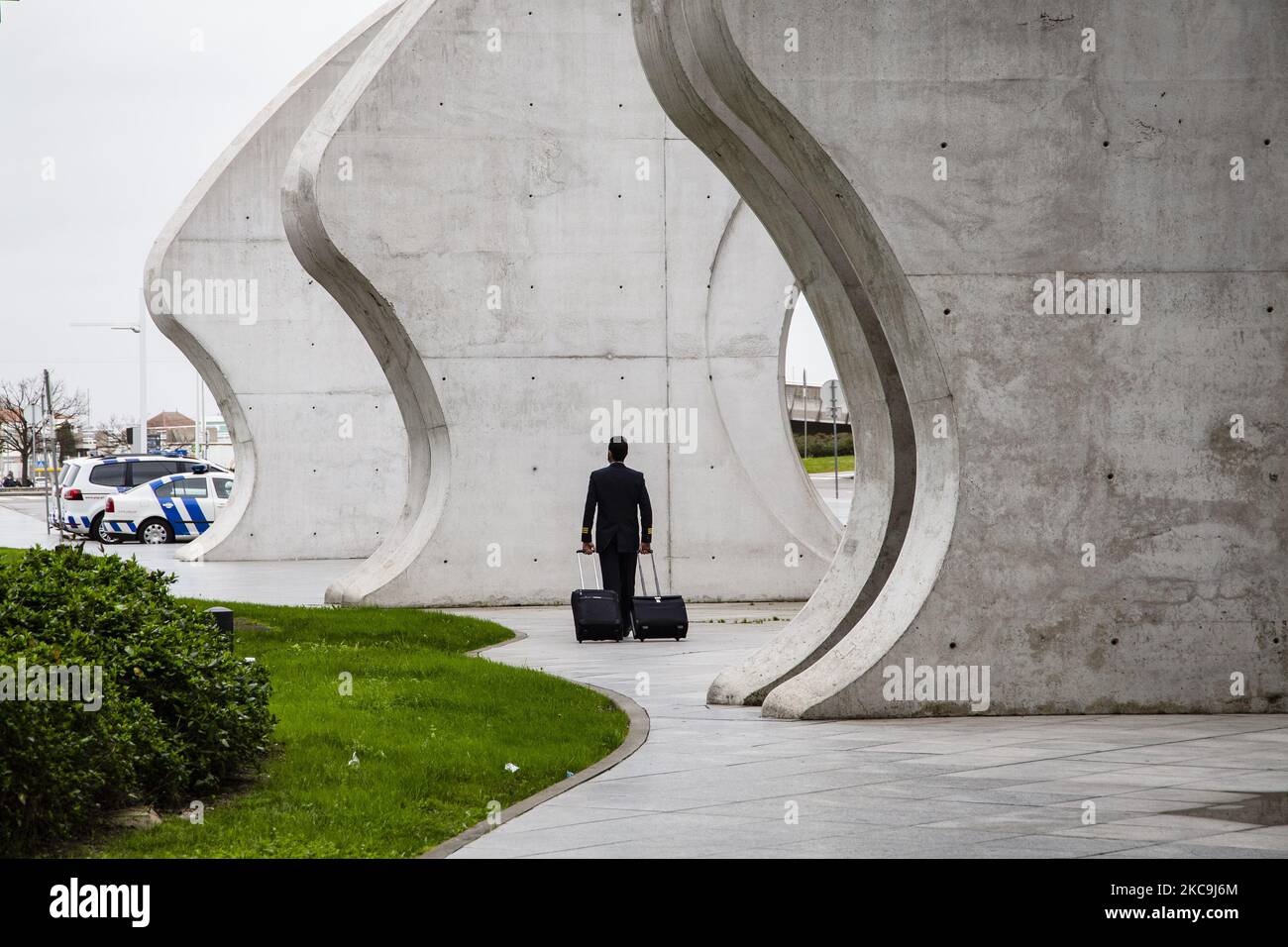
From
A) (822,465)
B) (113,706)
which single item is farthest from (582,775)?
(822,465)

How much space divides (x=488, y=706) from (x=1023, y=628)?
11.1 ft

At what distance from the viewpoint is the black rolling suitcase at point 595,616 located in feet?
53.9

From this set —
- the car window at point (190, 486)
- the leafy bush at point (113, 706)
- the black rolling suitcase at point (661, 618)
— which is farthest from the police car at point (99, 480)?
the leafy bush at point (113, 706)

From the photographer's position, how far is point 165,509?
38.7 metres

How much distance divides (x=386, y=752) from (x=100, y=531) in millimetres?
31272

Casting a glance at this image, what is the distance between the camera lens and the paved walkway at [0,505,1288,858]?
6852 mm

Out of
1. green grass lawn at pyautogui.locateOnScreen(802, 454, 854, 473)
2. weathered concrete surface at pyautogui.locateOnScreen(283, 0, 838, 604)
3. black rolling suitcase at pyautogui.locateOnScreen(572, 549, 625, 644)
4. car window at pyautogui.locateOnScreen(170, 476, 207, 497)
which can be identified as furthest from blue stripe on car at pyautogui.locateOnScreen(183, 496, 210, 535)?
green grass lawn at pyautogui.locateOnScreen(802, 454, 854, 473)

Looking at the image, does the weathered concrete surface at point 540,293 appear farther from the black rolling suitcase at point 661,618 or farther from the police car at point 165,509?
the police car at point 165,509

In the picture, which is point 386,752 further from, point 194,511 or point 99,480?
point 99,480

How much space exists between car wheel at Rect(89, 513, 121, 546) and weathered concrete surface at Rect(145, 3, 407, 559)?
277 inches

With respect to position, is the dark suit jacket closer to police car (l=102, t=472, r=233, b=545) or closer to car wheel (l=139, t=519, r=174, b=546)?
police car (l=102, t=472, r=233, b=545)

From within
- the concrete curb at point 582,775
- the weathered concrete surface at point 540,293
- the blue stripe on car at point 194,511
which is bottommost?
the concrete curb at point 582,775

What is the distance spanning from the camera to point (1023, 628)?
11039 millimetres

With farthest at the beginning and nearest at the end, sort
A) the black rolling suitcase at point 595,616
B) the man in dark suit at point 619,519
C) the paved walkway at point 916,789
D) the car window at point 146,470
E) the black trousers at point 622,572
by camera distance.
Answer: the car window at point 146,470 → the black trousers at point 622,572 → the man in dark suit at point 619,519 → the black rolling suitcase at point 595,616 → the paved walkway at point 916,789
